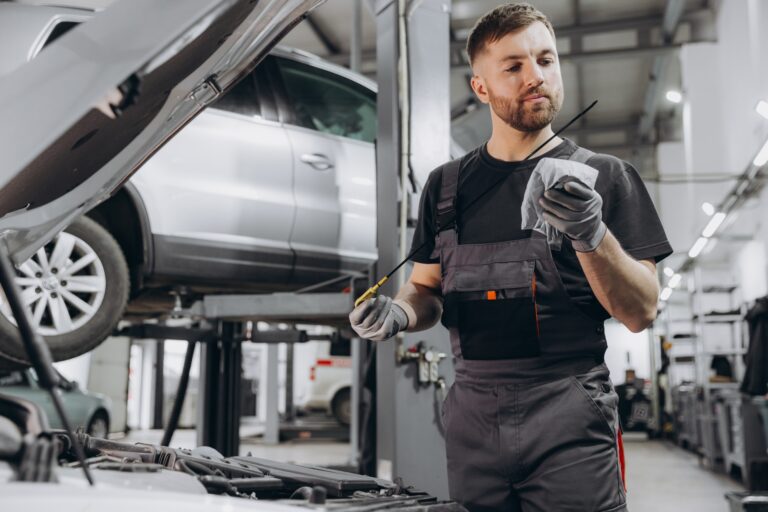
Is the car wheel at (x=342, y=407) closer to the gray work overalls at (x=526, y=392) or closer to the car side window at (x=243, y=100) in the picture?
the car side window at (x=243, y=100)

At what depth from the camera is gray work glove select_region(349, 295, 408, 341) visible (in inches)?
58.3

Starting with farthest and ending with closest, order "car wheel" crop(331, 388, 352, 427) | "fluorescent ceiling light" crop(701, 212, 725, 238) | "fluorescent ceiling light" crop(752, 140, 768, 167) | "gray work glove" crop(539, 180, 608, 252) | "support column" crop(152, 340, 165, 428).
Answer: "support column" crop(152, 340, 165, 428) < "car wheel" crop(331, 388, 352, 427) < "fluorescent ceiling light" crop(701, 212, 725, 238) < "fluorescent ceiling light" crop(752, 140, 768, 167) < "gray work glove" crop(539, 180, 608, 252)

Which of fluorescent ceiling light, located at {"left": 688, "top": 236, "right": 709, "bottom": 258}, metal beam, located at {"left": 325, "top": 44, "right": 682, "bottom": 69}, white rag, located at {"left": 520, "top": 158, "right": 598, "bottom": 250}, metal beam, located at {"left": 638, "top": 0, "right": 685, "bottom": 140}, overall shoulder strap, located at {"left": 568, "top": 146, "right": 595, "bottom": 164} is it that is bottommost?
white rag, located at {"left": 520, "top": 158, "right": 598, "bottom": 250}

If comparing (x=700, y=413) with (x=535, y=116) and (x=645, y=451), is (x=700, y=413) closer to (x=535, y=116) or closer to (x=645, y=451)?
(x=645, y=451)

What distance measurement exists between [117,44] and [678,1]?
8.94 metres

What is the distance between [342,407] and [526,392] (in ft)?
31.1

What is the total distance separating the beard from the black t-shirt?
69mm

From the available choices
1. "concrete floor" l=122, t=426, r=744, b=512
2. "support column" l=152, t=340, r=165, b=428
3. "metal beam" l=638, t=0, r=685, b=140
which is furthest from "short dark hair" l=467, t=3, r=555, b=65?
"support column" l=152, t=340, r=165, b=428

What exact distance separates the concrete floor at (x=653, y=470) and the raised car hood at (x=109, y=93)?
4588 mm

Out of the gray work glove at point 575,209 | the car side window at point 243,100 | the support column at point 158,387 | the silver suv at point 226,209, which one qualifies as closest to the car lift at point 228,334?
the silver suv at point 226,209

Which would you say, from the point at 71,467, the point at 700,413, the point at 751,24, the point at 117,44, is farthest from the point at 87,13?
the point at 700,413

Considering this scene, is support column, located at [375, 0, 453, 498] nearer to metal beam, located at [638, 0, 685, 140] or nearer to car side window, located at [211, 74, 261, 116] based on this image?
car side window, located at [211, 74, 261, 116]

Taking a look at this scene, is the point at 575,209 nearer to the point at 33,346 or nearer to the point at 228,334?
the point at 33,346

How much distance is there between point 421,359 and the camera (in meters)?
3.12
